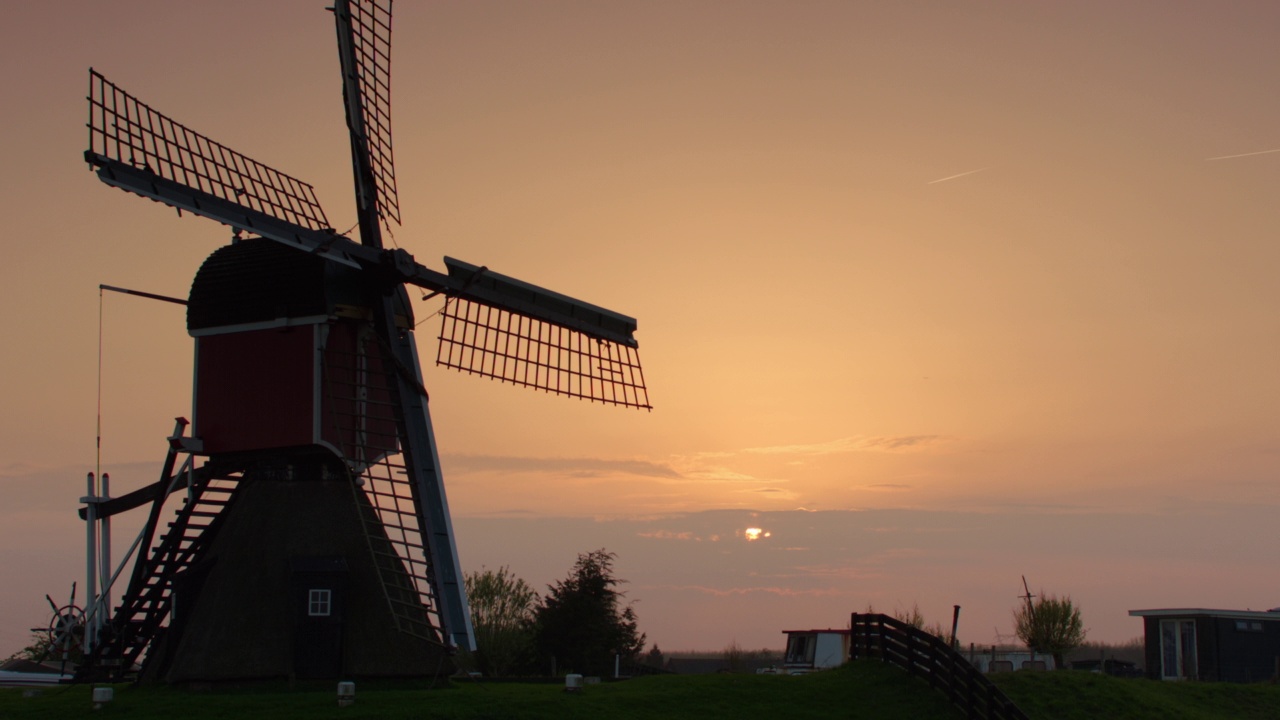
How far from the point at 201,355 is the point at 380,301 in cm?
437

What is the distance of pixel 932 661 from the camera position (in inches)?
1098

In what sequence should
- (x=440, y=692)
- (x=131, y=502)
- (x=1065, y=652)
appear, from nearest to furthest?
(x=440, y=692) < (x=131, y=502) < (x=1065, y=652)

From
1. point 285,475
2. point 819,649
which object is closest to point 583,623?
point 819,649

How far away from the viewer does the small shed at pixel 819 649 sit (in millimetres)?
48375

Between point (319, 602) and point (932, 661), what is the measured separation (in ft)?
44.3

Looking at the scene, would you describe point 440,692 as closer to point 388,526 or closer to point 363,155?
point 388,526

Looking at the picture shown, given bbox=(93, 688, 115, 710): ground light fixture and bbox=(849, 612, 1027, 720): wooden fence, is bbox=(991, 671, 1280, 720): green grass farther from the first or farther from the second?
bbox=(93, 688, 115, 710): ground light fixture

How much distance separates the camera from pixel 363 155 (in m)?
31.7

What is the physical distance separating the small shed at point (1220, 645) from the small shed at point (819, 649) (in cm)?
1139

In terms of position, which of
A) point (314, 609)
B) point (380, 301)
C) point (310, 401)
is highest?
point (380, 301)

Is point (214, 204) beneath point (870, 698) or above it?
above

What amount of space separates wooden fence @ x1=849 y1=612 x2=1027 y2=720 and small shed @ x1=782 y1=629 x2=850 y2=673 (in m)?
16.8

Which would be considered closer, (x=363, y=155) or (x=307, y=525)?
(x=307, y=525)

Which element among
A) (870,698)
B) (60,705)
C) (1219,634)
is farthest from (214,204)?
(1219,634)
